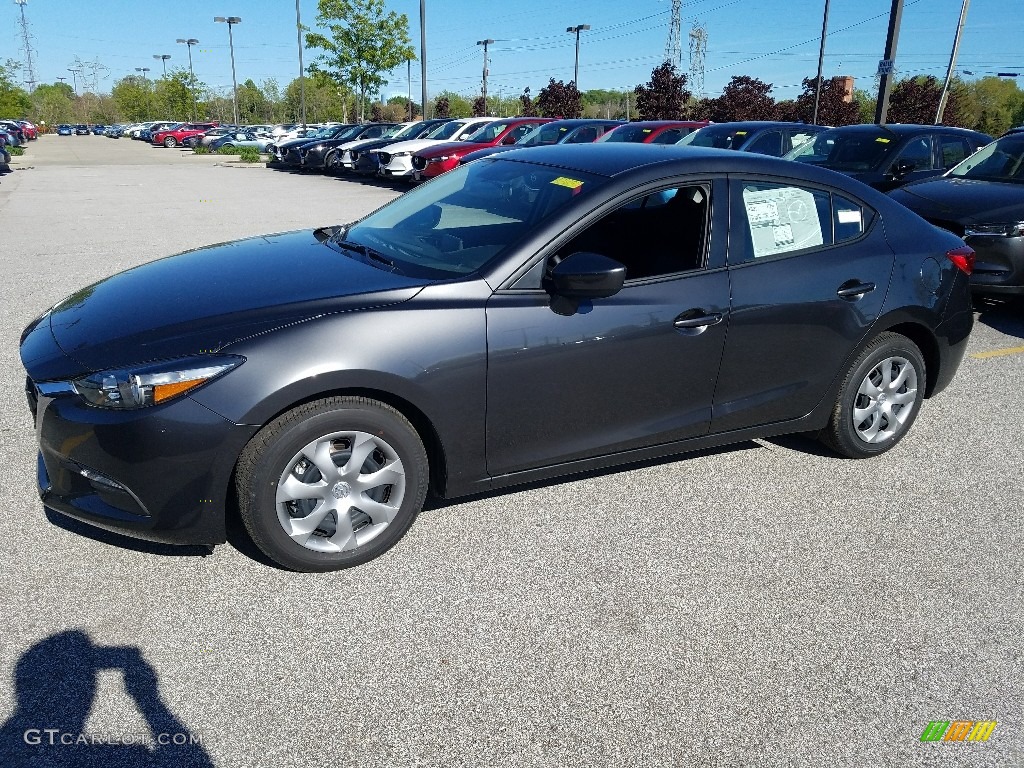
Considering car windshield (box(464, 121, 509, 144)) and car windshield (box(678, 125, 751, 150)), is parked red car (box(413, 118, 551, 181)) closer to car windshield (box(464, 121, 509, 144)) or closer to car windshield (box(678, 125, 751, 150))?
car windshield (box(464, 121, 509, 144))

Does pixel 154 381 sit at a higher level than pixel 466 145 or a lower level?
lower

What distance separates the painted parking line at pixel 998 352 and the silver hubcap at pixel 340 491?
17.7ft

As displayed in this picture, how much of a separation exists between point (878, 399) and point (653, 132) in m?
13.0

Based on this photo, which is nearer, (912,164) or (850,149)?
(912,164)

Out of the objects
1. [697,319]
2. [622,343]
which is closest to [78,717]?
[622,343]

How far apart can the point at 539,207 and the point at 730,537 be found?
1731mm

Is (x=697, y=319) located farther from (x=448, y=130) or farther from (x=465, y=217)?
(x=448, y=130)

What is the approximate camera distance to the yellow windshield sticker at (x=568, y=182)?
3754 millimetres

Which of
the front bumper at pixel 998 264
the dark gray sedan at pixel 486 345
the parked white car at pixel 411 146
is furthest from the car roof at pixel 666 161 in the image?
the parked white car at pixel 411 146

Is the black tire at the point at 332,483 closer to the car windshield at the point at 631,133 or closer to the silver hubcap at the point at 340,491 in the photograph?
the silver hubcap at the point at 340,491

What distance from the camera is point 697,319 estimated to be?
375 centimetres

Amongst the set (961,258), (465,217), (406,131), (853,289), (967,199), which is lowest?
(853,289)

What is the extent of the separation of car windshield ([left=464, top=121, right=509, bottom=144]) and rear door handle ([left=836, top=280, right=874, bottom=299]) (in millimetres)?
16672

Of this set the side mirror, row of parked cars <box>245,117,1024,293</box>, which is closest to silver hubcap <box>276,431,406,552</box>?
the side mirror
